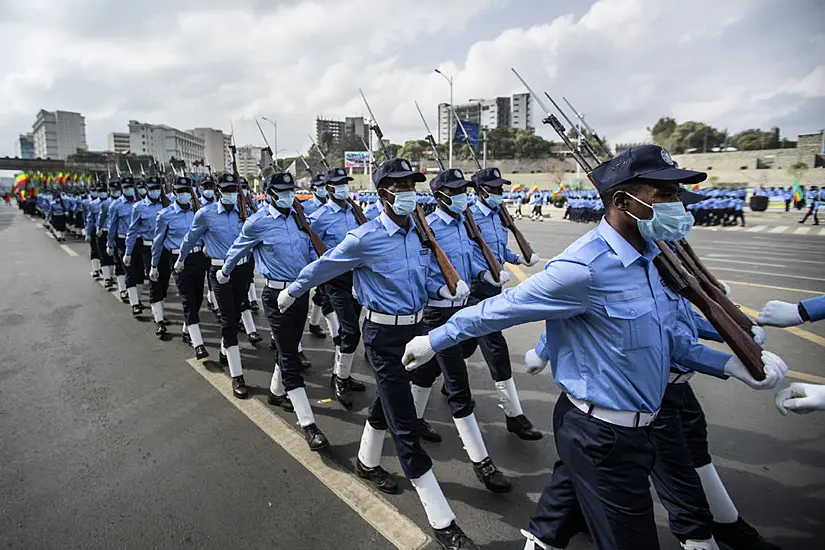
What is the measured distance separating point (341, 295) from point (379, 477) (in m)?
2.27

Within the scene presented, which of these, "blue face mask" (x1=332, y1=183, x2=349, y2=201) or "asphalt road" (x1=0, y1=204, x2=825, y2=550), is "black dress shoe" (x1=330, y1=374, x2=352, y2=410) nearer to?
"asphalt road" (x1=0, y1=204, x2=825, y2=550)

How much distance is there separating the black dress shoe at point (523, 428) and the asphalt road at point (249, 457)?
0.06 meters

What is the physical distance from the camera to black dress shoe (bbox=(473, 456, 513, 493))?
131 inches

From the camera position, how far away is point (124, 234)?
30.6 feet

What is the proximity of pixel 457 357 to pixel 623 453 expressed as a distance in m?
1.70

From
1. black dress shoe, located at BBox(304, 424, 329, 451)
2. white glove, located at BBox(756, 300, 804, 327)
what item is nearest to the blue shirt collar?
white glove, located at BBox(756, 300, 804, 327)

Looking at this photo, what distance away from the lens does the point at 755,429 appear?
13.5 feet

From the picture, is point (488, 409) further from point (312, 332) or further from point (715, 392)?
point (312, 332)

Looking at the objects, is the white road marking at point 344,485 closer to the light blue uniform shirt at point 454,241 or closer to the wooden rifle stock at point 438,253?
the wooden rifle stock at point 438,253

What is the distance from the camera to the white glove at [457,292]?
3432mm

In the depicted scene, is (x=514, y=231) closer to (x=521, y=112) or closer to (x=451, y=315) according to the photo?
(x=451, y=315)

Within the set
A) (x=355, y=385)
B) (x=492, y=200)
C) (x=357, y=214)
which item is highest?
(x=492, y=200)

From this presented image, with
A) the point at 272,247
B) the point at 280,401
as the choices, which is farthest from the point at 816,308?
the point at 280,401

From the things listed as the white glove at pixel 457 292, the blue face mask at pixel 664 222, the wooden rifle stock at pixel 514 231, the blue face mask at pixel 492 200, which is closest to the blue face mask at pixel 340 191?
the blue face mask at pixel 492 200
